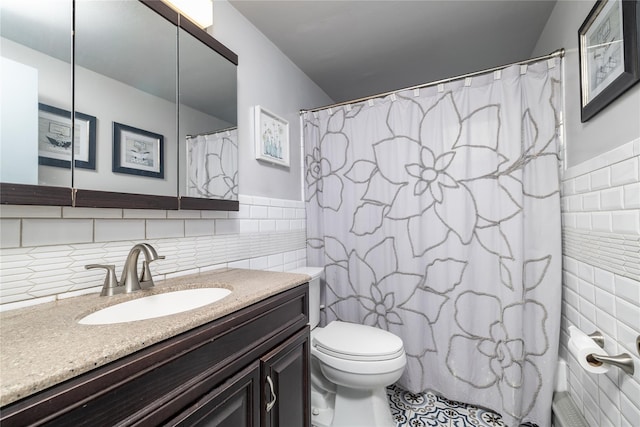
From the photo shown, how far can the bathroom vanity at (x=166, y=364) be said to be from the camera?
1.49ft

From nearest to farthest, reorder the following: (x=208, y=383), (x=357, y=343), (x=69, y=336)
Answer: (x=69, y=336) → (x=208, y=383) → (x=357, y=343)

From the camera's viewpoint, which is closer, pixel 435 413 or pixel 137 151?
pixel 137 151

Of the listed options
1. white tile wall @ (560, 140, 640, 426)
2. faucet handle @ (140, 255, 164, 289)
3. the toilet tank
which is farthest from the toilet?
faucet handle @ (140, 255, 164, 289)

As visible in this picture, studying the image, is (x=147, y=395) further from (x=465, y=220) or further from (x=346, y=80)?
(x=346, y=80)

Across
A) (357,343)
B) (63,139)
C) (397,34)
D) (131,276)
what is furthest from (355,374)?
(397,34)

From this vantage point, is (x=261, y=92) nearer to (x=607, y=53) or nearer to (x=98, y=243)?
(x=98, y=243)

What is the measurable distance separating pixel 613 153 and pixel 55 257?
1925mm

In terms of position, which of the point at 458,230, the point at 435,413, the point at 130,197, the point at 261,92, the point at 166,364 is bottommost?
the point at 435,413

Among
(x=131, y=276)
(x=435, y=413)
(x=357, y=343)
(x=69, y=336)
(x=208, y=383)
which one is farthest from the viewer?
(x=435, y=413)

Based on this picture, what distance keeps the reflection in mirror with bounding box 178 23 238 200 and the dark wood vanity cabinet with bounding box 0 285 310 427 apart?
2.18 ft

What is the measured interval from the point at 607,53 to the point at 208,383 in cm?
176

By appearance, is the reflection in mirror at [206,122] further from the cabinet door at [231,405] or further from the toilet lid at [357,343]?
the toilet lid at [357,343]

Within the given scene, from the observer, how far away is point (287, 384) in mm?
1004

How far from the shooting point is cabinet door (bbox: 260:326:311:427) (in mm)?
899
